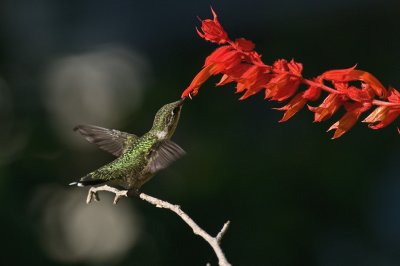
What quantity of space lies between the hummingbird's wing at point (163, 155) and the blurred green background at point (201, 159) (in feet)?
6.00

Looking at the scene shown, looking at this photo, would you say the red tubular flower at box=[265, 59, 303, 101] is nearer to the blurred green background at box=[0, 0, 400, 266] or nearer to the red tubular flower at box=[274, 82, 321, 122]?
the red tubular flower at box=[274, 82, 321, 122]

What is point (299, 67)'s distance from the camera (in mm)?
1547

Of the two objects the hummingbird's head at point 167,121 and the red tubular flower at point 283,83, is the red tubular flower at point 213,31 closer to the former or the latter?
the red tubular flower at point 283,83

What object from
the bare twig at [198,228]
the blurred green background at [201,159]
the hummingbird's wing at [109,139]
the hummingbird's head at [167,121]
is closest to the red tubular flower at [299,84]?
the bare twig at [198,228]

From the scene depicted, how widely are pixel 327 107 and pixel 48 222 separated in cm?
280

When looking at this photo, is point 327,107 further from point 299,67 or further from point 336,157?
point 336,157

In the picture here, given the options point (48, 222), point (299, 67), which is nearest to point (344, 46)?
point (48, 222)

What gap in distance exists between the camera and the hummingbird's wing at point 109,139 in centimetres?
237

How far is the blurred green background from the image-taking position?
13.3 feet

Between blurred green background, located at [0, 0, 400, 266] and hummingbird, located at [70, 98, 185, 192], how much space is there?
5.23 feet

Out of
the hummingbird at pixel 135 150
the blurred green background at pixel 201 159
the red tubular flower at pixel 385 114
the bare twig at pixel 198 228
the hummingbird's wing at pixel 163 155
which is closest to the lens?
the bare twig at pixel 198 228

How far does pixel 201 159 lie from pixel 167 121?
1945mm

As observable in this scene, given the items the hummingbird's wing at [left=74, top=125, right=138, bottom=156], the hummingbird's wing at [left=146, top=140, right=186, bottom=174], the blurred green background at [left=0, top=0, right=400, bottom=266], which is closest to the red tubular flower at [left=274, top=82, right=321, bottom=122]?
the hummingbird's wing at [left=146, top=140, right=186, bottom=174]

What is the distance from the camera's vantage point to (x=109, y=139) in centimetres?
246
